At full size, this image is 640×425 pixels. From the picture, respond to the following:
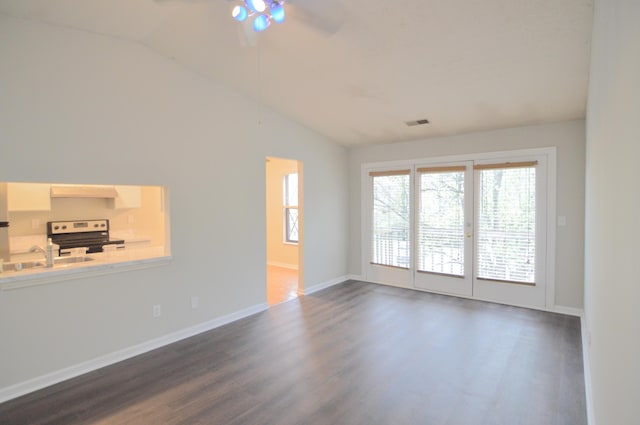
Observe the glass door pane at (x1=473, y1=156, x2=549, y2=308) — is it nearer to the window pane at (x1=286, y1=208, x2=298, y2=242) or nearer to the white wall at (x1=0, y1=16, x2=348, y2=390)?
the white wall at (x1=0, y1=16, x2=348, y2=390)

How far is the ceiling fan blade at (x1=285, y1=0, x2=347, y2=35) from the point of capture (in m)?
2.45

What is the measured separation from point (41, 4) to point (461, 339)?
4.77 meters

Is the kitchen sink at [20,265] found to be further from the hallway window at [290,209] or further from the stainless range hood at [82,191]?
the hallway window at [290,209]

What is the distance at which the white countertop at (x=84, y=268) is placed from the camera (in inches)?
105

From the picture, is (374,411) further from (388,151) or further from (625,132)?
(388,151)

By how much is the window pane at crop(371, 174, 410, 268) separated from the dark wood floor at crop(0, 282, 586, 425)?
1.61m

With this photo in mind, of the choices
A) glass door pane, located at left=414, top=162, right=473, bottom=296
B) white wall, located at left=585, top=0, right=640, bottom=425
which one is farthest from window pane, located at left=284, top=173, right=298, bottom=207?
white wall, located at left=585, top=0, right=640, bottom=425

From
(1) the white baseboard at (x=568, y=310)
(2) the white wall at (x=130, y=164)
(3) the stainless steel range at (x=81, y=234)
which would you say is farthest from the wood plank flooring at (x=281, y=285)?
(1) the white baseboard at (x=568, y=310)

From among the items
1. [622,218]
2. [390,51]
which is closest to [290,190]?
[390,51]

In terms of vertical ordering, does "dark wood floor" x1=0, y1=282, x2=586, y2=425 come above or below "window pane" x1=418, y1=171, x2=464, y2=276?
below

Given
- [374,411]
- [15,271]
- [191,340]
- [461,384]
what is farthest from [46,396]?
[461,384]

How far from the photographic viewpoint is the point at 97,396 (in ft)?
8.69

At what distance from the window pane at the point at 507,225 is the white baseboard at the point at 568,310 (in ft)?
1.39

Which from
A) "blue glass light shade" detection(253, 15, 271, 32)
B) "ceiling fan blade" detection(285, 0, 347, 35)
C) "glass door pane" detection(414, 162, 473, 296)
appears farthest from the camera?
"glass door pane" detection(414, 162, 473, 296)
